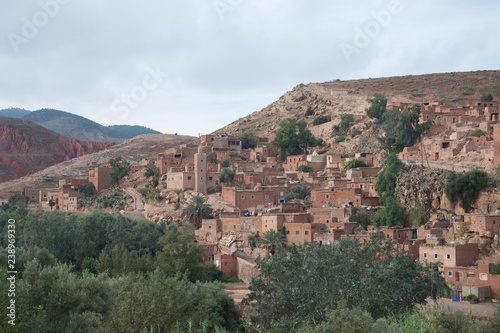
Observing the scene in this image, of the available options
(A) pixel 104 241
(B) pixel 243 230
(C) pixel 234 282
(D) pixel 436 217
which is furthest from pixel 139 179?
(D) pixel 436 217

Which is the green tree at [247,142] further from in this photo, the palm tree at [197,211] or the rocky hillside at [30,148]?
the rocky hillside at [30,148]

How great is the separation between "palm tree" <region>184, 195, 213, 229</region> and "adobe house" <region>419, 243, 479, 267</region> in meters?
12.5

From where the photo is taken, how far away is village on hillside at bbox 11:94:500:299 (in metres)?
25.8

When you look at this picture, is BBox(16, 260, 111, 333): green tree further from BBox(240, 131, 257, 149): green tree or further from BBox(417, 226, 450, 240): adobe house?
BBox(240, 131, 257, 149): green tree

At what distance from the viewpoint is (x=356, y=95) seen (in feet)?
192

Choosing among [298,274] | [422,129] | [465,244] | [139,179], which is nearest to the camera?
[298,274]

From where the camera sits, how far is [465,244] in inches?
979

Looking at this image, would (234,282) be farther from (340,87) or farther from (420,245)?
(340,87)

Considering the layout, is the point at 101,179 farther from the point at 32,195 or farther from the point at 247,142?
the point at 247,142

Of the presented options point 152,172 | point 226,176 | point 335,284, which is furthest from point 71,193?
point 335,284

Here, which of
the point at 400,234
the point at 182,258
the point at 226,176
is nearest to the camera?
the point at 400,234

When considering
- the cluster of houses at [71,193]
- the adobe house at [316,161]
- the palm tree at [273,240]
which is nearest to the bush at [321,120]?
the adobe house at [316,161]

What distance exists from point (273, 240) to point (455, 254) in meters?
7.53

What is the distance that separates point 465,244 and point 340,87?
1569 inches
